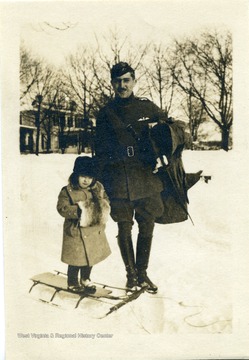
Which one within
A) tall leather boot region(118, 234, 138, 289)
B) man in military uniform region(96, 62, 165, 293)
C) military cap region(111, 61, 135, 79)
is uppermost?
military cap region(111, 61, 135, 79)

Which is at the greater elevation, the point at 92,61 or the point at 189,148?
the point at 92,61

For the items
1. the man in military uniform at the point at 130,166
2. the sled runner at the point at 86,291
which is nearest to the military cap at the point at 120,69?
the man in military uniform at the point at 130,166

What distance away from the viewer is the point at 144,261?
4.21ft

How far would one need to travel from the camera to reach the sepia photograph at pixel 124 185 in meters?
1.28

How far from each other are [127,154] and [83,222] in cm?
22

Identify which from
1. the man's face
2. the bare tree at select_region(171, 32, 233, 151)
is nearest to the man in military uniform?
the man's face

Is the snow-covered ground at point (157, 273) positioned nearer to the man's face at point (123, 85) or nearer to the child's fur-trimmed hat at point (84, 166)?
the child's fur-trimmed hat at point (84, 166)

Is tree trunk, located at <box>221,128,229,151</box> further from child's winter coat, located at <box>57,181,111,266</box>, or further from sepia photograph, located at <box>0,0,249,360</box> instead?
child's winter coat, located at <box>57,181,111,266</box>

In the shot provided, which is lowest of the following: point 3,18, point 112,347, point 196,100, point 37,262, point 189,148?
point 112,347

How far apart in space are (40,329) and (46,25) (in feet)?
2.70

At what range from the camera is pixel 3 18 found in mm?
1283

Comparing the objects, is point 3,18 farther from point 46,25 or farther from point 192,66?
point 192,66

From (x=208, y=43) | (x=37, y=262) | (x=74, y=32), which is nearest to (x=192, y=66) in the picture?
(x=208, y=43)

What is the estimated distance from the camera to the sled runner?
50.6 inches
